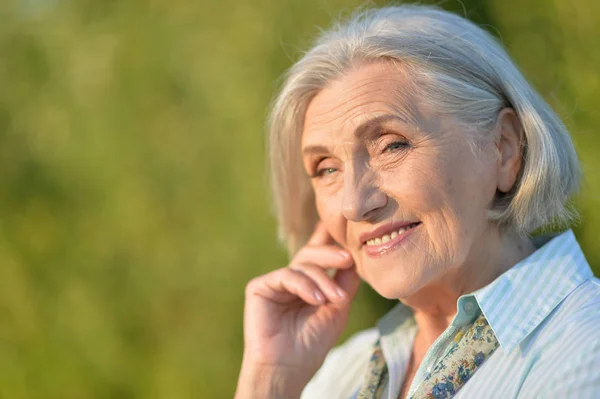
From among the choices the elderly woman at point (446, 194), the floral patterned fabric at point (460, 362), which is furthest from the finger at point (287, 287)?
the floral patterned fabric at point (460, 362)

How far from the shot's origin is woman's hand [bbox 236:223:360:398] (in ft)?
8.48

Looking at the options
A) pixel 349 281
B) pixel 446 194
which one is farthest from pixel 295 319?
pixel 446 194

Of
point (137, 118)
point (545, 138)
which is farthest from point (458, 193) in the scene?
point (137, 118)

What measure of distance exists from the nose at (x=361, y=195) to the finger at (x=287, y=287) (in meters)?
0.49

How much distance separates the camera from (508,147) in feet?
7.54

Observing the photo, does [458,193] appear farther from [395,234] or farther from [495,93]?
[495,93]

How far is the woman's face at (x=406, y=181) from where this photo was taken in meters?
2.17

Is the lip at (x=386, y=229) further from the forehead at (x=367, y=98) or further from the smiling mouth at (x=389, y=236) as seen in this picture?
the forehead at (x=367, y=98)

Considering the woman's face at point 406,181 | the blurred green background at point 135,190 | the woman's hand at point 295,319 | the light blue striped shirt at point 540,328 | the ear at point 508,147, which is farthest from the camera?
the blurred green background at point 135,190

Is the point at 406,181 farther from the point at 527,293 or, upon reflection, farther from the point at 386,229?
the point at 527,293

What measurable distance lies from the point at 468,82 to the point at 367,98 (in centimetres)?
35

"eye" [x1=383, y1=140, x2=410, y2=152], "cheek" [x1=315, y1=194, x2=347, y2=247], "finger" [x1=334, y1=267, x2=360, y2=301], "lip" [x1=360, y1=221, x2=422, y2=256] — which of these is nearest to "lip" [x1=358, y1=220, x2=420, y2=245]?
"lip" [x1=360, y1=221, x2=422, y2=256]

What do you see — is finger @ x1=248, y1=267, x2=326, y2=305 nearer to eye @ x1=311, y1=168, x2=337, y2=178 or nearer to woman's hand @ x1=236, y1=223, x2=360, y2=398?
woman's hand @ x1=236, y1=223, x2=360, y2=398

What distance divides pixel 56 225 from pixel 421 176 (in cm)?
275
